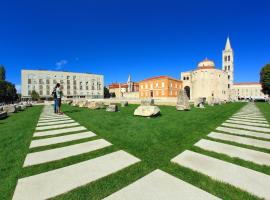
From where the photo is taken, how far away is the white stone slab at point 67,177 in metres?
A: 1.82

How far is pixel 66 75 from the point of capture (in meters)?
72.7

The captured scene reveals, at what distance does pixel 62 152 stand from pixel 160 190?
2.34m

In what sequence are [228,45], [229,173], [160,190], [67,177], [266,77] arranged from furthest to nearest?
1. [228,45]
2. [266,77]
3. [229,173]
4. [67,177]
5. [160,190]

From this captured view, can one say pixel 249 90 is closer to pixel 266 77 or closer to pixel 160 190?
pixel 266 77

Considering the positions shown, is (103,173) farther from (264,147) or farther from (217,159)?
(264,147)

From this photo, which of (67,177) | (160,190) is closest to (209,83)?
(160,190)

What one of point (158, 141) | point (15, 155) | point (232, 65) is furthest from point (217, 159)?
point (232, 65)

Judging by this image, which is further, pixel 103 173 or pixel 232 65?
pixel 232 65

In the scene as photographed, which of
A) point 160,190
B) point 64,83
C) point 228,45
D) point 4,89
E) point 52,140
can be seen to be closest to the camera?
point 160,190

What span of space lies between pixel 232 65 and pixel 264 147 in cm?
7120

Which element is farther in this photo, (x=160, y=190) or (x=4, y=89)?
(x=4, y=89)

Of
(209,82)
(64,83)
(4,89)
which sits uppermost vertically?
(64,83)

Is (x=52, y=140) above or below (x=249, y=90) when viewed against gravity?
below

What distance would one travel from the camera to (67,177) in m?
2.18
